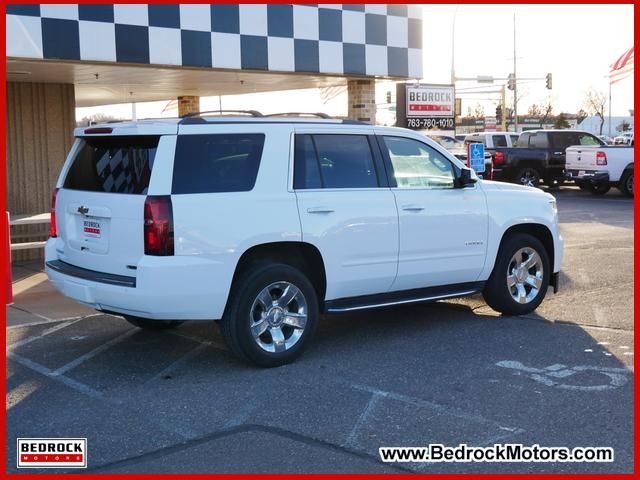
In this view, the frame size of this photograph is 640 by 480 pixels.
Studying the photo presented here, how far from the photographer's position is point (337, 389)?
5.43 m

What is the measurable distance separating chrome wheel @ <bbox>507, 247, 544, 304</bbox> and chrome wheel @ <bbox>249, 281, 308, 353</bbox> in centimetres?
234

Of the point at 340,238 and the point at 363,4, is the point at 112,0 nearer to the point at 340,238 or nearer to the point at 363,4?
the point at 363,4

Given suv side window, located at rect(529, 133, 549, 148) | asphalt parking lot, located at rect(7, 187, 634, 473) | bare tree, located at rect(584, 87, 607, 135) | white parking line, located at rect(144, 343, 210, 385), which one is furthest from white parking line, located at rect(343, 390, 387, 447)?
bare tree, located at rect(584, 87, 607, 135)

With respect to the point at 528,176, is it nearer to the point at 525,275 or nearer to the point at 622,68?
the point at 622,68

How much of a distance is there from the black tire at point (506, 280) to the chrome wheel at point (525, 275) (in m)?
0.01

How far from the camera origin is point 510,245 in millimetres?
7379

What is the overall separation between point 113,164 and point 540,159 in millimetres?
19311

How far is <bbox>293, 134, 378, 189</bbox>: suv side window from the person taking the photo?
6.21 metres

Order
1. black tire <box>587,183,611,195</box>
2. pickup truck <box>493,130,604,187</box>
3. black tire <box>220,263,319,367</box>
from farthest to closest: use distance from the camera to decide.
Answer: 1. pickup truck <box>493,130,604,187</box>
2. black tire <box>587,183,611,195</box>
3. black tire <box>220,263,319,367</box>

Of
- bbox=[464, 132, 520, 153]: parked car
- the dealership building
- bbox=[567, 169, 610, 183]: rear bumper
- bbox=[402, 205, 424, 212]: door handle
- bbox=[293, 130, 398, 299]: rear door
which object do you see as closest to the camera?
bbox=[293, 130, 398, 299]: rear door

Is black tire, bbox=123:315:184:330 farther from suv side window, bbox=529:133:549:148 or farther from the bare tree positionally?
the bare tree

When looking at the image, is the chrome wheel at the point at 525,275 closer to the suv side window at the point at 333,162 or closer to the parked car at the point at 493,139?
the suv side window at the point at 333,162

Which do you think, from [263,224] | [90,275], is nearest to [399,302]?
[263,224]

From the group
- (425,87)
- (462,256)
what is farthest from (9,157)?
(462,256)
